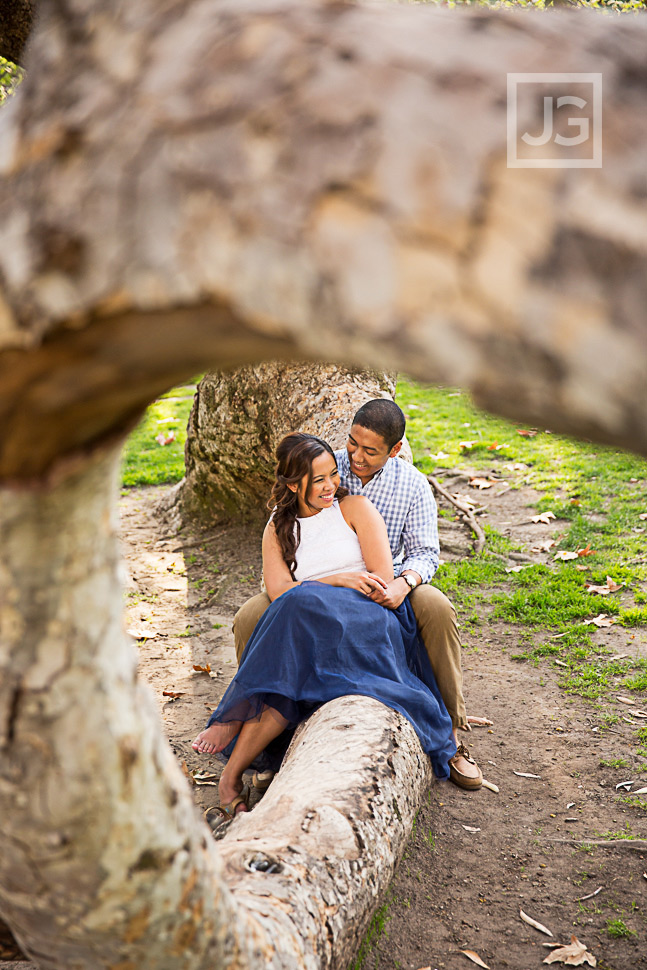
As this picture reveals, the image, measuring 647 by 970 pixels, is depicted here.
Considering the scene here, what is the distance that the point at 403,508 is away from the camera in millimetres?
4430

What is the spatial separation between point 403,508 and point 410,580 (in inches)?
21.0

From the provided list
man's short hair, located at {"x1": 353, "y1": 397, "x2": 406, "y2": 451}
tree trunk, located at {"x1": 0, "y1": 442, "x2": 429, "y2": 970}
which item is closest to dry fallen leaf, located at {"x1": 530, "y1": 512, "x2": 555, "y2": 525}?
man's short hair, located at {"x1": 353, "y1": 397, "x2": 406, "y2": 451}

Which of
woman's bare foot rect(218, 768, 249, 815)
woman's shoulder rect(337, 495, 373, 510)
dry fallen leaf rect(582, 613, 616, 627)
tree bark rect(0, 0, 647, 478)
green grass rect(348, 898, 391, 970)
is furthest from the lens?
dry fallen leaf rect(582, 613, 616, 627)

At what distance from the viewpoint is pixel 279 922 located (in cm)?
189

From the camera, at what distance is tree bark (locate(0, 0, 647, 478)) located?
554mm

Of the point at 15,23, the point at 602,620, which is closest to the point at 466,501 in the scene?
the point at 602,620

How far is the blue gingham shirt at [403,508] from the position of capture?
14.5ft

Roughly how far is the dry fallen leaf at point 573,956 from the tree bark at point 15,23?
21.3ft

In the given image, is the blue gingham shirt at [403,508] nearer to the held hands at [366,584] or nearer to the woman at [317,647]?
the woman at [317,647]

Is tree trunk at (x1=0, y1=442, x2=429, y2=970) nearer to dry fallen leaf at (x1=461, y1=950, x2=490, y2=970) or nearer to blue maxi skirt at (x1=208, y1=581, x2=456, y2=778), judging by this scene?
dry fallen leaf at (x1=461, y1=950, x2=490, y2=970)

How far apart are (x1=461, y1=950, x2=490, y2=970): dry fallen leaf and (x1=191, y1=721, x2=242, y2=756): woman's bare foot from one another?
→ 4.87 ft

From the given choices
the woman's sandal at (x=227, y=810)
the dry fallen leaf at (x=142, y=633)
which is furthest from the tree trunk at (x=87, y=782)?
the dry fallen leaf at (x=142, y=633)

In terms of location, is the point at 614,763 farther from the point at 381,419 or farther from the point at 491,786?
the point at 381,419

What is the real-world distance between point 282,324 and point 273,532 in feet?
11.5
